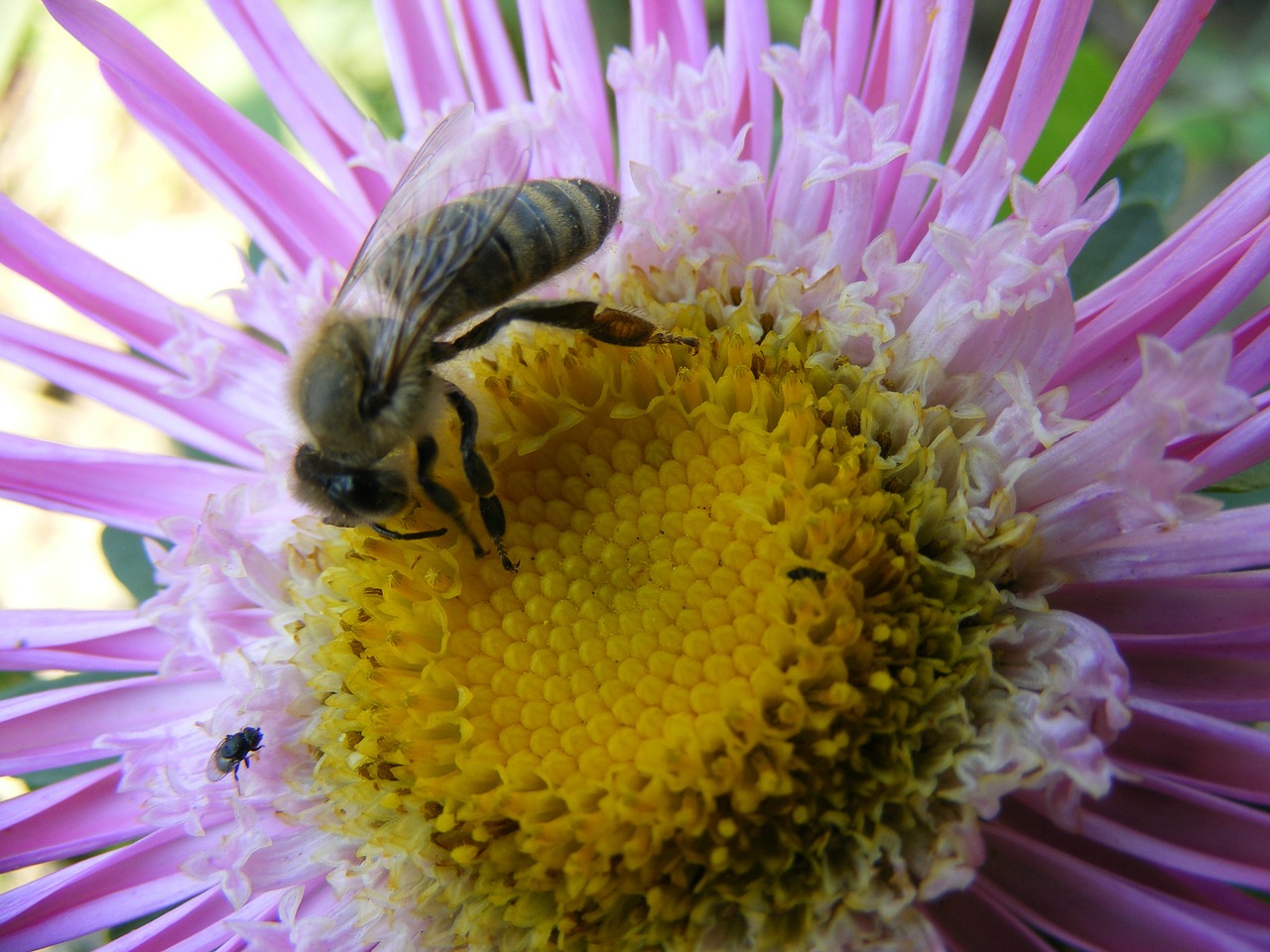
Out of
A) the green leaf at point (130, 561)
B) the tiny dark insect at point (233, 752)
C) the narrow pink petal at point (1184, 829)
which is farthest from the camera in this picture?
the green leaf at point (130, 561)

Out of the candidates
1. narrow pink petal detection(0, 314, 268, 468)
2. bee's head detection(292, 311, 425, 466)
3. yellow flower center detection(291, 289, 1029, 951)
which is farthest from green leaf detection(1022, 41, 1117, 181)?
narrow pink petal detection(0, 314, 268, 468)

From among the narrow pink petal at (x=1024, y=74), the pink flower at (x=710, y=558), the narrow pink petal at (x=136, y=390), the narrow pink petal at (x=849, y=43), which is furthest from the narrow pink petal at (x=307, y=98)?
the narrow pink petal at (x=1024, y=74)

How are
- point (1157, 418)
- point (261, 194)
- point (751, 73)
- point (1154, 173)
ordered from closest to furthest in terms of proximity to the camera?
point (1157, 418) → point (751, 73) → point (261, 194) → point (1154, 173)

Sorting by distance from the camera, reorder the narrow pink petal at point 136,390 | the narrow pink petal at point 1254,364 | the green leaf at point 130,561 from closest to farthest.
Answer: the narrow pink petal at point 1254,364, the narrow pink petal at point 136,390, the green leaf at point 130,561

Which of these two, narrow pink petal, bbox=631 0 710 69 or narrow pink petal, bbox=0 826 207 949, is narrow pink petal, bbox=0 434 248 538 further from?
narrow pink petal, bbox=631 0 710 69

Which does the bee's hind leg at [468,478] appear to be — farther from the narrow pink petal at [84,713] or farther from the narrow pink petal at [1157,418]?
the narrow pink petal at [1157,418]

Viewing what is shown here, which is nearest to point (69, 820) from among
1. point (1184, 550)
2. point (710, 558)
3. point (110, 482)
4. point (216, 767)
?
point (216, 767)

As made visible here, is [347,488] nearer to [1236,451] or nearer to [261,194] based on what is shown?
[261,194]
